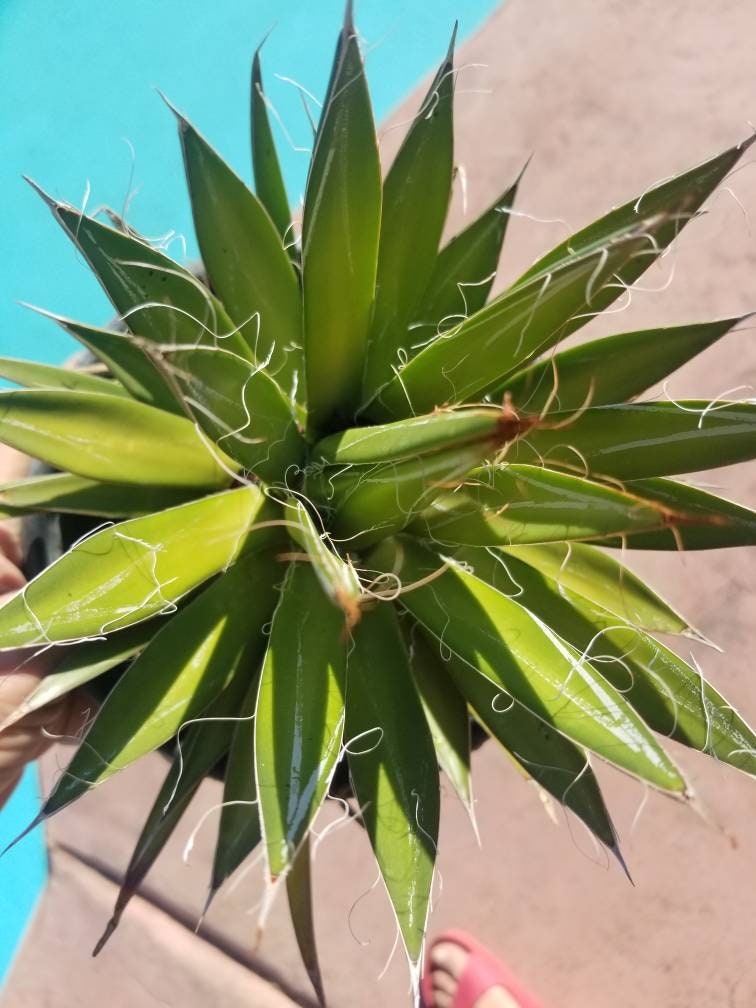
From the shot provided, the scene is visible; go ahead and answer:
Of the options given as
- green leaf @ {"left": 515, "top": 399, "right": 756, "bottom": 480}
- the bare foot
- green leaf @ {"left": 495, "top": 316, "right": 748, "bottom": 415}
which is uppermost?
green leaf @ {"left": 495, "top": 316, "right": 748, "bottom": 415}

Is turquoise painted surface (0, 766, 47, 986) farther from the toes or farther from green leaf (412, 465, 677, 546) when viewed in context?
green leaf (412, 465, 677, 546)

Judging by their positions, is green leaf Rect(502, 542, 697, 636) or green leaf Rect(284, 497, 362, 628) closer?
green leaf Rect(284, 497, 362, 628)

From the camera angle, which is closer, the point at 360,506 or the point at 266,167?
the point at 360,506

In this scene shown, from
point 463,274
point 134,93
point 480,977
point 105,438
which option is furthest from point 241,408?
point 134,93

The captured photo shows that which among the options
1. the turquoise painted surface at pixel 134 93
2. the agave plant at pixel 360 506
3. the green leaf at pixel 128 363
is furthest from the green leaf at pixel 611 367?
the turquoise painted surface at pixel 134 93

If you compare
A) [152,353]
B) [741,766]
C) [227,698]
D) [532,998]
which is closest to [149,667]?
[227,698]

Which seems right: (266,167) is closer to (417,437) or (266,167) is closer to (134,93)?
(417,437)

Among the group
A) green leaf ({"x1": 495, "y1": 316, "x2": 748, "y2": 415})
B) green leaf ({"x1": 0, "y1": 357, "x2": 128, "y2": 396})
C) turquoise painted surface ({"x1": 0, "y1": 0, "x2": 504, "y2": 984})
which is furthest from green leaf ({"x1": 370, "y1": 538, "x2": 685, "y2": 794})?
turquoise painted surface ({"x1": 0, "y1": 0, "x2": 504, "y2": 984})
